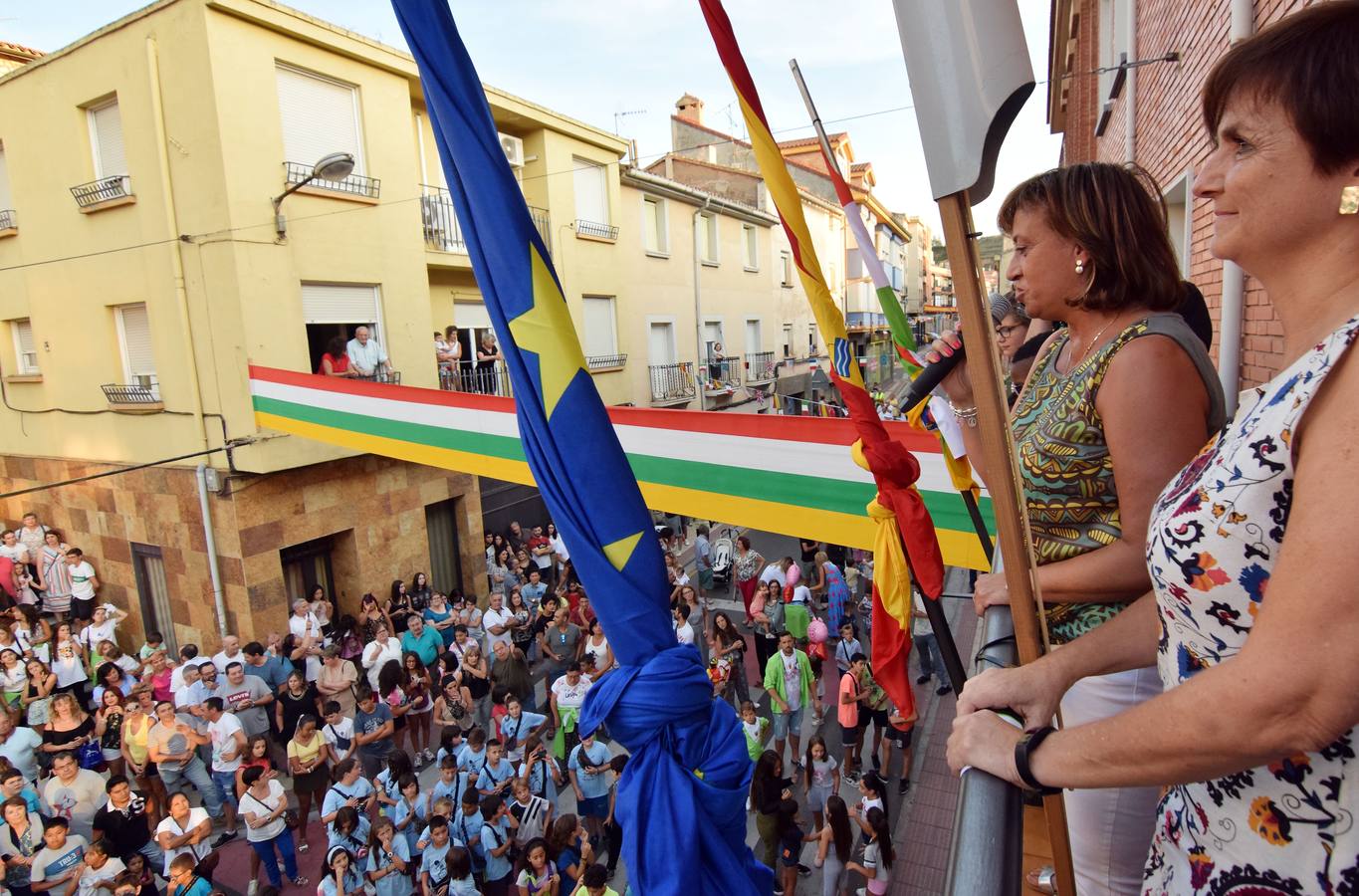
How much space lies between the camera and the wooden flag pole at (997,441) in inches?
38.3

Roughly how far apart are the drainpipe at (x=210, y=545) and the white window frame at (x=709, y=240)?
13.2 metres

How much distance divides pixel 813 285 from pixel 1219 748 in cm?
154

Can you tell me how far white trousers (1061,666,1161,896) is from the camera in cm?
134

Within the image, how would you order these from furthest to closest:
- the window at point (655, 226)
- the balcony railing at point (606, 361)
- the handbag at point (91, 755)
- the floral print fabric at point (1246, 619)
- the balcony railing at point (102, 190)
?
the window at point (655, 226)
the balcony railing at point (606, 361)
the balcony railing at point (102, 190)
the handbag at point (91, 755)
the floral print fabric at point (1246, 619)

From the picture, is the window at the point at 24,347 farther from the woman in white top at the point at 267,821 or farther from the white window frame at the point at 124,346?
the woman in white top at the point at 267,821

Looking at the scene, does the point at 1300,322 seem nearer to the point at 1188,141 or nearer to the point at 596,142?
the point at 1188,141

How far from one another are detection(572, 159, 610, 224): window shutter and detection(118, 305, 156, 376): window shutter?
7.69m

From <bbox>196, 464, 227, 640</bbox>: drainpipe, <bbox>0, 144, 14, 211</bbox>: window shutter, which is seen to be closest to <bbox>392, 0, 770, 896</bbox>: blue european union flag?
<bbox>196, 464, 227, 640</bbox>: drainpipe

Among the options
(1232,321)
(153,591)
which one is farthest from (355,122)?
(1232,321)

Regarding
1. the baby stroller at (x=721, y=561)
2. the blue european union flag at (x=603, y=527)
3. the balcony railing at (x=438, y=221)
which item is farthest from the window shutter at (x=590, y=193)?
the blue european union flag at (x=603, y=527)

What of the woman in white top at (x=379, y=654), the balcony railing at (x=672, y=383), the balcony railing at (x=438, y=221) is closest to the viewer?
the woman in white top at (x=379, y=654)

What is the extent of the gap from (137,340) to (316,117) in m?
4.12

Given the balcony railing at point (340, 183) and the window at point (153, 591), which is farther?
the window at point (153, 591)

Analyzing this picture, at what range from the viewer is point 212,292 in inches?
379
